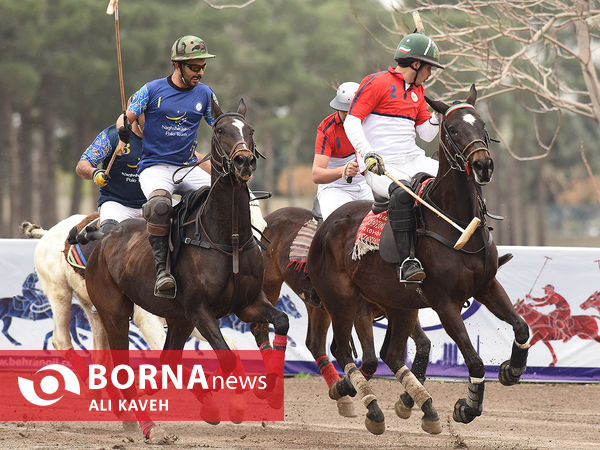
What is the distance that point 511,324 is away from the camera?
7320 mm

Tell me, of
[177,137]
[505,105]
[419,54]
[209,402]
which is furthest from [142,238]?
[505,105]

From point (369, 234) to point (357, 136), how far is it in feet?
2.63

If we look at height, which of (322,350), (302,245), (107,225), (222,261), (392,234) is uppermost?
(392,234)

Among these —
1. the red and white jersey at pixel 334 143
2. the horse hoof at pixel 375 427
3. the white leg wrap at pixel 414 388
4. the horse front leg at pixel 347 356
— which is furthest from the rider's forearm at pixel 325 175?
the horse hoof at pixel 375 427

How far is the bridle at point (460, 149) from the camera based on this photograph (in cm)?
689

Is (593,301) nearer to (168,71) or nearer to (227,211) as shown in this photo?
(227,211)

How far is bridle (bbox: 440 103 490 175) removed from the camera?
6.89m

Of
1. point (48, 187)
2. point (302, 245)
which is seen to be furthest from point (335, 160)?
point (48, 187)

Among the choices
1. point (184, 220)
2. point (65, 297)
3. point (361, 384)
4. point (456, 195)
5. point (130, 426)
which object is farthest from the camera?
point (65, 297)

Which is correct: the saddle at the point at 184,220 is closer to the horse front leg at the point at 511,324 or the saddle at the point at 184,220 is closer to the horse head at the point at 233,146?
the horse head at the point at 233,146

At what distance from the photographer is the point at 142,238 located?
Result: 27.4 ft

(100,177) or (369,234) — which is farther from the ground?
(100,177)

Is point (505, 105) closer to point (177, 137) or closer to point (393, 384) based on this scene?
point (393, 384)

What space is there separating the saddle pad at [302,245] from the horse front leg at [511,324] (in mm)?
2498
